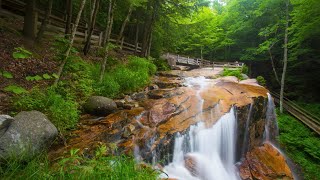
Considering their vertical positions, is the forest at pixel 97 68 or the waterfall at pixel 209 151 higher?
the forest at pixel 97 68

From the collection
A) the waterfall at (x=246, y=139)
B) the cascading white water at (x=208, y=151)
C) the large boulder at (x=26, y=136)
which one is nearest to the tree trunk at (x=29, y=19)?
the large boulder at (x=26, y=136)

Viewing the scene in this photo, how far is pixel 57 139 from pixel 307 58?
21.3 m

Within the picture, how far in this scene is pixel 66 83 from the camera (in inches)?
313

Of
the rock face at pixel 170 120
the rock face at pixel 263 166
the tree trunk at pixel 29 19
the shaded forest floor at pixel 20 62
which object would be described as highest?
the tree trunk at pixel 29 19

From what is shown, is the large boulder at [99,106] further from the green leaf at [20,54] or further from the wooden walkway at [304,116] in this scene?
the wooden walkway at [304,116]

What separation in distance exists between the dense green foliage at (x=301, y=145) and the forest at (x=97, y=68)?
4 centimetres

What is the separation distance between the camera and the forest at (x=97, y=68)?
3.95 m

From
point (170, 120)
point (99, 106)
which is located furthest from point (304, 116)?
point (99, 106)

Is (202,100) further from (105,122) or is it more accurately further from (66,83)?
(66,83)

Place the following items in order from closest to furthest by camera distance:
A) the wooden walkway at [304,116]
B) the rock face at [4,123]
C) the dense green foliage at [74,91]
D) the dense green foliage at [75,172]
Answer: the dense green foliage at [75,172] → the rock face at [4,123] → the dense green foliage at [74,91] → the wooden walkway at [304,116]

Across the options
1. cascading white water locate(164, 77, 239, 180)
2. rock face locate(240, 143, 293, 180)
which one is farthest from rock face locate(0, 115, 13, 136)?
rock face locate(240, 143, 293, 180)

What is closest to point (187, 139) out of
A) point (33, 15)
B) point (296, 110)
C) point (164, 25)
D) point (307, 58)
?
point (33, 15)

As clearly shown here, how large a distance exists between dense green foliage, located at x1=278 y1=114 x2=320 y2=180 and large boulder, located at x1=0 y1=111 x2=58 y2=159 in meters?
11.1

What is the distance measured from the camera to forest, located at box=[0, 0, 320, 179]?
3.95 meters
